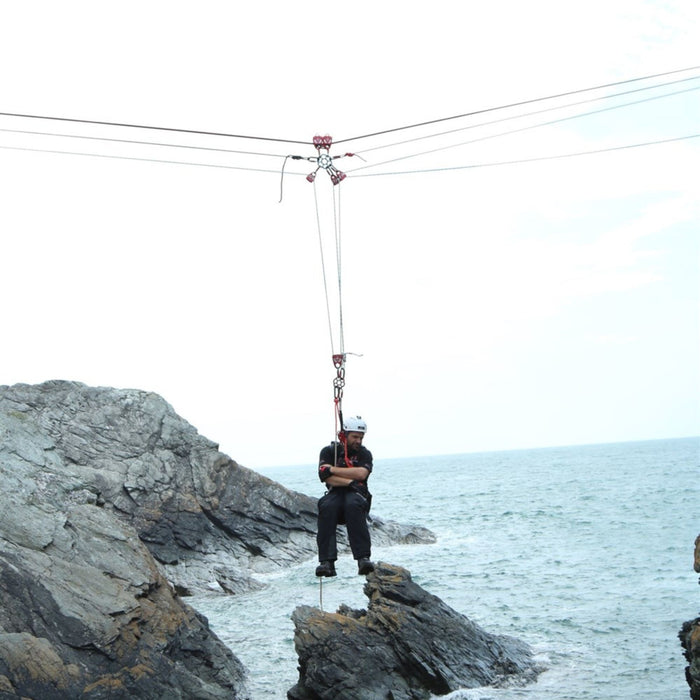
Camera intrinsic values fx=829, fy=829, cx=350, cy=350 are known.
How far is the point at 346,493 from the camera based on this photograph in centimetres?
1438

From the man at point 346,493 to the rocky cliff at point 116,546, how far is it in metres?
4.13

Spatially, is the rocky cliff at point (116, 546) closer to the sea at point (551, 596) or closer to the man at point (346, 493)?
the sea at point (551, 596)

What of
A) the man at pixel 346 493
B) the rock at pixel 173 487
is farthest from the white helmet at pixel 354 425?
the rock at pixel 173 487

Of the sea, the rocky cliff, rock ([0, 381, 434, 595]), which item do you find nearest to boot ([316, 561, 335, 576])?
the rocky cliff

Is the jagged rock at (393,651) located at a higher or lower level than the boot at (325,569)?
lower

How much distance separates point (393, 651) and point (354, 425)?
5687 millimetres

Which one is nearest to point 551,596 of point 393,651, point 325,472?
point 393,651

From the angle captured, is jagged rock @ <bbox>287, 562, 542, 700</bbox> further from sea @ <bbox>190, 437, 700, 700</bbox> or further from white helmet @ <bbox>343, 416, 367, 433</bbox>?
white helmet @ <bbox>343, 416, 367, 433</bbox>

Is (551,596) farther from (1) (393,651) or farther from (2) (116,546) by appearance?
(2) (116,546)

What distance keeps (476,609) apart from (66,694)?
17053mm

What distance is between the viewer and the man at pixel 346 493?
14.1 meters

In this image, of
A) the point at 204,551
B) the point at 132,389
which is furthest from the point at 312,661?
the point at 132,389

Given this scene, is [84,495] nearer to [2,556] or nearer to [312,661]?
[2,556]

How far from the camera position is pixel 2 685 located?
12.6 metres
